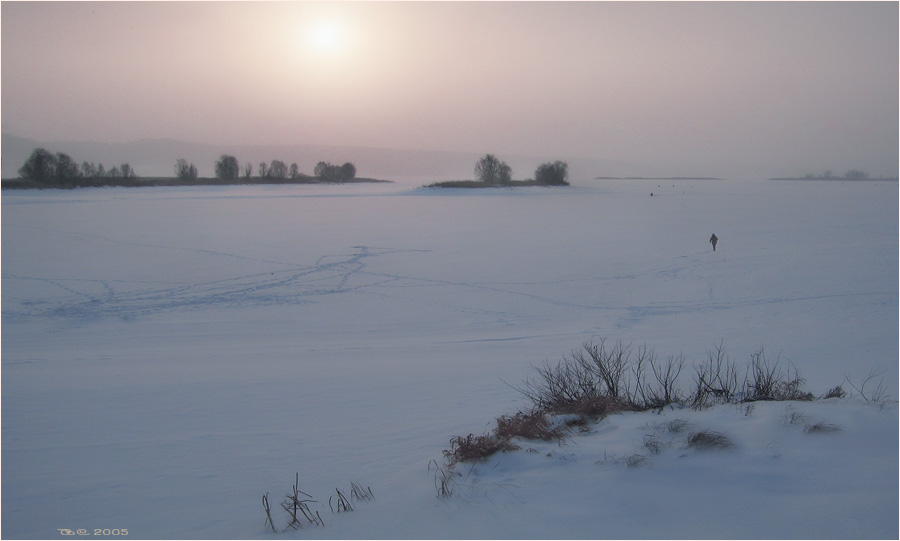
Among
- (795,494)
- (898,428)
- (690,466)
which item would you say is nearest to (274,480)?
(690,466)

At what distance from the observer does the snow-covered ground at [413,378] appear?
157 inches

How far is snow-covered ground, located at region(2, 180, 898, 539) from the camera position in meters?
4.00

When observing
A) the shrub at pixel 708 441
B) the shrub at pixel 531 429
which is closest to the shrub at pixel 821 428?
the shrub at pixel 708 441

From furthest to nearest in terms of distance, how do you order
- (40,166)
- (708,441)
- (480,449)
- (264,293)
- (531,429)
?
(40,166)
(264,293)
(531,429)
(480,449)
(708,441)

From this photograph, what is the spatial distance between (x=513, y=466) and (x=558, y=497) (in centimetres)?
55

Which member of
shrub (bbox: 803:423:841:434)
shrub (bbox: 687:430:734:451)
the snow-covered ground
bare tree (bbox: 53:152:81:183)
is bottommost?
the snow-covered ground

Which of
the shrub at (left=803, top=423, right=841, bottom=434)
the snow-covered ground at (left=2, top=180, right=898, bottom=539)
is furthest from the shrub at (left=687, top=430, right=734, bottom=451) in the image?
the shrub at (left=803, top=423, right=841, bottom=434)

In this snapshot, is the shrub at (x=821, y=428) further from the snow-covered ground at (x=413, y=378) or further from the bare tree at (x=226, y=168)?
the bare tree at (x=226, y=168)

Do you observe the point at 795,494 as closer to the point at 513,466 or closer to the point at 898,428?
the point at 898,428

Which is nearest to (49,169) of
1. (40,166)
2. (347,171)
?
(40,166)

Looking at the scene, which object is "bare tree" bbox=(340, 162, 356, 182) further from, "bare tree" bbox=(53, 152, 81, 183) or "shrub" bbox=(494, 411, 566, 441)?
"shrub" bbox=(494, 411, 566, 441)

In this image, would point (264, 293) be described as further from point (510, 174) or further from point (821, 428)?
point (510, 174)

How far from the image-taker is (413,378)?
8.67m

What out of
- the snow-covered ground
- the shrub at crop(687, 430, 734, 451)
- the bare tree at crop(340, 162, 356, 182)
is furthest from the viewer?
the bare tree at crop(340, 162, 356, 182)
